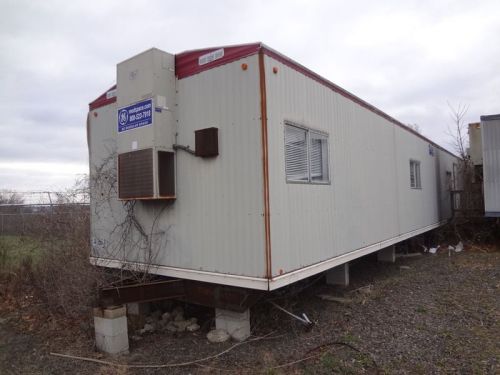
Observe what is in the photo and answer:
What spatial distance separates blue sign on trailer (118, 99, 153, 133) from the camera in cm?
489

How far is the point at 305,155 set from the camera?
5.12 metres

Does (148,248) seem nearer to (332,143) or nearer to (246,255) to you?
(246,255)

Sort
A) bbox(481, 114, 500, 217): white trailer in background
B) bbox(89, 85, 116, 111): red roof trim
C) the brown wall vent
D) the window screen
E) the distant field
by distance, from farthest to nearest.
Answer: bbox(481, 114, 500, 217): white trailer in background < the distant field < bbox(89, 85, 116, 111): red roof trim < the window screen < the brown wall vent

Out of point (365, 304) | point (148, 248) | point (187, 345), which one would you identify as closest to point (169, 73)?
point (148, 248)

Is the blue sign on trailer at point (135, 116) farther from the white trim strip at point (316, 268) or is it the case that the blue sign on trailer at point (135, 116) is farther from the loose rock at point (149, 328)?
the loose rock at point (149, 328)

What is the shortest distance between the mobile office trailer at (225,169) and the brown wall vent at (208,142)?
0.4 inches

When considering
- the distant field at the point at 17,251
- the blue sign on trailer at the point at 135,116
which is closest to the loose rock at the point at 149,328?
the blue sign on trailer at the point at 135,116

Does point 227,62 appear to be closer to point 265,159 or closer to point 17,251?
point 265,159

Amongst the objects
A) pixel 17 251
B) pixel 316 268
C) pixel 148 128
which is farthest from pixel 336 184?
pixel 17 251

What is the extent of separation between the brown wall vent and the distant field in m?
4.65

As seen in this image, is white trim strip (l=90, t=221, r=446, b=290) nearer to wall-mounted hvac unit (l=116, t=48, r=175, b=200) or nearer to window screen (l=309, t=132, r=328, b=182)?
wall-mounted hvac unit (l=116, t=48, r=175, b=200)

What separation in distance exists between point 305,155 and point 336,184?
3.07ft

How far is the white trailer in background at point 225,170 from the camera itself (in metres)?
4.36

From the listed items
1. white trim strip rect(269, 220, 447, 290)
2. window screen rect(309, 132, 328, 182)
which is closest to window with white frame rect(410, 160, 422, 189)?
white trim strip rect(269, 220, 447, 290)
